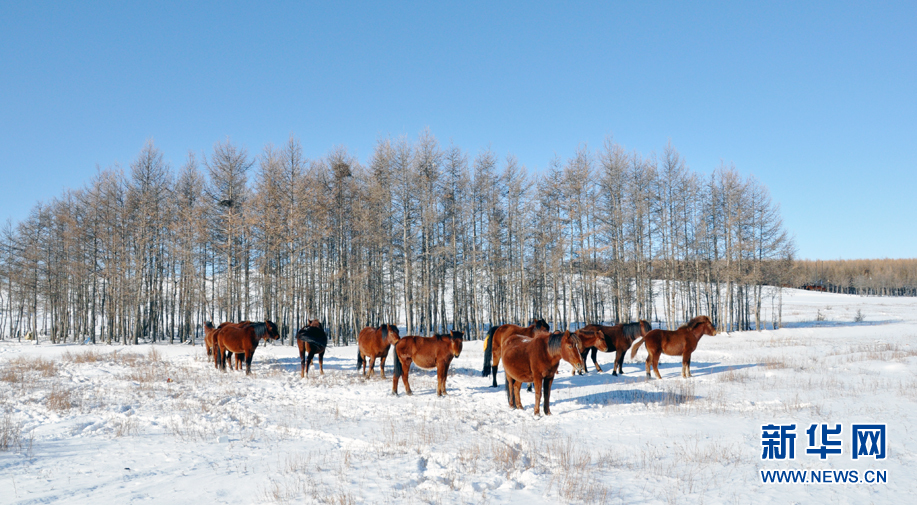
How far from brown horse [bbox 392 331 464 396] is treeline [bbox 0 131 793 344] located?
17.3m

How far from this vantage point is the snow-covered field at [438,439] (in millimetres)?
4688

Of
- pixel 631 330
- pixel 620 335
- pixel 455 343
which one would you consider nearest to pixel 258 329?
pixel 455 343

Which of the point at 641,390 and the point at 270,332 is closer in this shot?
the point at 641,390

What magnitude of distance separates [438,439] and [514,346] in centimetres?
354

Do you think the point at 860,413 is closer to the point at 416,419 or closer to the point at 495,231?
the point at 416,419

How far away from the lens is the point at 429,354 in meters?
11.6

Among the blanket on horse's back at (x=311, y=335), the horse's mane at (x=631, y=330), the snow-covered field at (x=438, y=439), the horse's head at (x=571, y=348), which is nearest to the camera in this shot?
the snow-covered field at (x=438, y=439)

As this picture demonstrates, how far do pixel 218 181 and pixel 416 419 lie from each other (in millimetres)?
28389

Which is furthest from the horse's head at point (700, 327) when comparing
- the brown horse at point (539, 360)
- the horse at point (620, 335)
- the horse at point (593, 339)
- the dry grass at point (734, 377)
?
the brown horse at point (539, 360)

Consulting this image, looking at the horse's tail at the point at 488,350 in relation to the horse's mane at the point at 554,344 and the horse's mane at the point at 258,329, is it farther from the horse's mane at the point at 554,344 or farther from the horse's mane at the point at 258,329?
the horse's mane at the point at 258,329

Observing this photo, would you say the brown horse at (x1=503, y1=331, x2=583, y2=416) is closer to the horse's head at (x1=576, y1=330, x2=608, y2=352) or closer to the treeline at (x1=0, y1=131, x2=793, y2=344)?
the horse's head at (x1=576, y1=330, x2=608, y2=352)

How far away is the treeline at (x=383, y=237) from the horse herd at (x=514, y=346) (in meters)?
12.3

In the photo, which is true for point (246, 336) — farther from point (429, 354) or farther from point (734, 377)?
point (734, 377)

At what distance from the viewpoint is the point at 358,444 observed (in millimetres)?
6672
